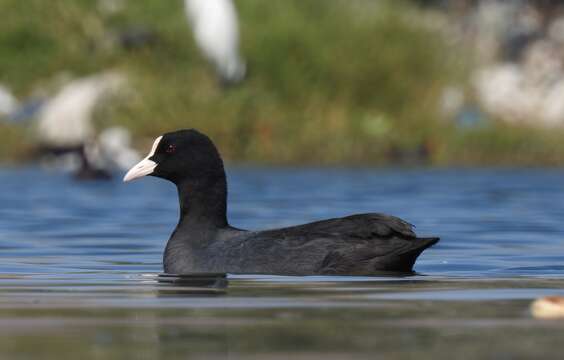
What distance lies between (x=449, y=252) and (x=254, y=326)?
6.17m

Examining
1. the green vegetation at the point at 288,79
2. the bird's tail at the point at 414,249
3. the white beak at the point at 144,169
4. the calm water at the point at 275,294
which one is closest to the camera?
the calm water at the point at 275,294

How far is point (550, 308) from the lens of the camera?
700 cm

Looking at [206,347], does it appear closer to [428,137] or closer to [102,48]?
[428,137]

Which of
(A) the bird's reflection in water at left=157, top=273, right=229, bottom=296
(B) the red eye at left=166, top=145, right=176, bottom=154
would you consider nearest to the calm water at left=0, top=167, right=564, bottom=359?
(A) the bird's reflection in water at left=157, top=273, right=229, bottom=296

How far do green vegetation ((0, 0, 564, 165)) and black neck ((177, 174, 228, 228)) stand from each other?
19.5 m

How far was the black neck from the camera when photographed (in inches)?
416

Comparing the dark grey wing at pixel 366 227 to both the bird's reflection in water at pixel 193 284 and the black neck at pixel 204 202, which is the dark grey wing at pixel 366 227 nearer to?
the bird's reflection in water at pixel 193 284

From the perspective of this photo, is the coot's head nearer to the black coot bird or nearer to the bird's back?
the black coot bird

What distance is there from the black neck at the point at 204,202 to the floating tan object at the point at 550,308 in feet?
12.5

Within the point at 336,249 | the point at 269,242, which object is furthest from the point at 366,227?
the point at 269,242

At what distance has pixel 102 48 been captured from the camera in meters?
34.2

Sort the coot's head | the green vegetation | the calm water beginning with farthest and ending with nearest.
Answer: the green vegetation, the coot's head, the calm water

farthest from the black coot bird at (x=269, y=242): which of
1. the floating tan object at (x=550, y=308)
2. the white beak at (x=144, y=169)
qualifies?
the floating tan object at (x=550, y=308)

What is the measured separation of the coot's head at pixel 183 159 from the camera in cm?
1065
